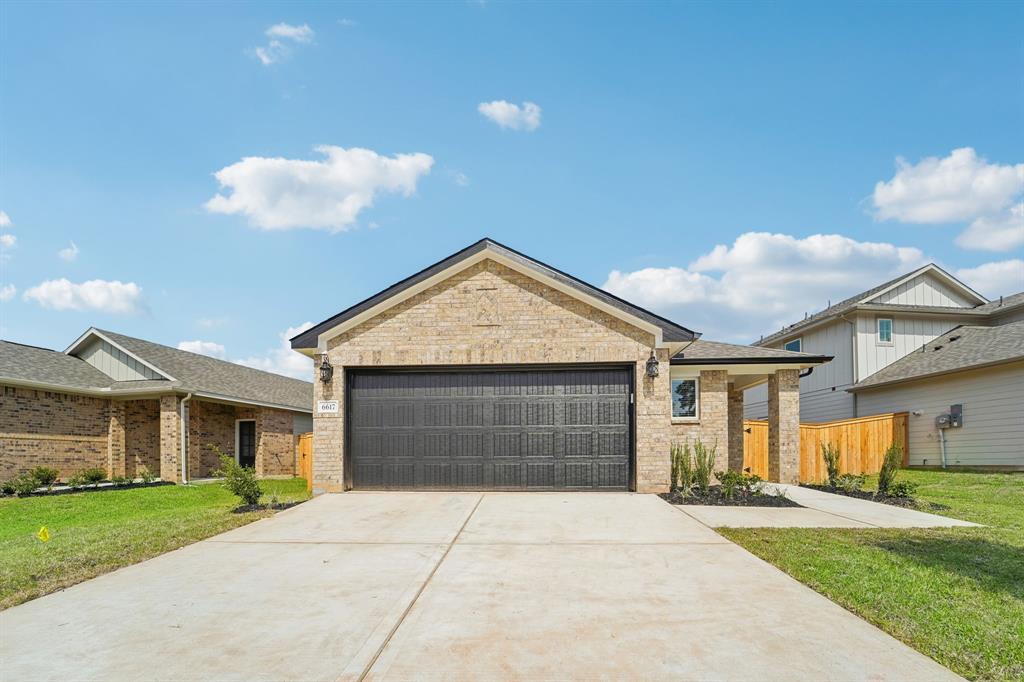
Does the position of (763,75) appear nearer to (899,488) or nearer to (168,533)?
(899,488)

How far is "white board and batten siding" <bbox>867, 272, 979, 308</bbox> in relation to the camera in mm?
22984

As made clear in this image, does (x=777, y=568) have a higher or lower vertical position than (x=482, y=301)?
lower

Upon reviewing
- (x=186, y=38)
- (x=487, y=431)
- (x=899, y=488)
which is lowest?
(x=899, y=488)

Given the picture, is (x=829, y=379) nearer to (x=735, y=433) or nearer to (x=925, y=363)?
(x=925, y=363)

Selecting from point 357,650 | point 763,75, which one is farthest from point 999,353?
point 357,650

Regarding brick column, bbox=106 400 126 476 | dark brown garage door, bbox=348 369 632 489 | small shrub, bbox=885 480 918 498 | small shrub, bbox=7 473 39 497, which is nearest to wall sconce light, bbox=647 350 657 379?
dark brown garage door, bbox=348 369 632 489

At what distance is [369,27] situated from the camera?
1056cm

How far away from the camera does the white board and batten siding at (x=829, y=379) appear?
22875 mm

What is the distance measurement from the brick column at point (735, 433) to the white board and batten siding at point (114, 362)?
1701cm

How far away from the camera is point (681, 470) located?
11273mm

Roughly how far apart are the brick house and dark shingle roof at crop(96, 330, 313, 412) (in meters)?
8.93

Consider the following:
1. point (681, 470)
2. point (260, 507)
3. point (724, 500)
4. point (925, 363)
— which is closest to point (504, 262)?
point (681, 470)

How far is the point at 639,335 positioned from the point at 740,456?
6393 mm

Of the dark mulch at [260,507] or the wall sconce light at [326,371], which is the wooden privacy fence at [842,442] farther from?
the dark mulch at [260,507]
